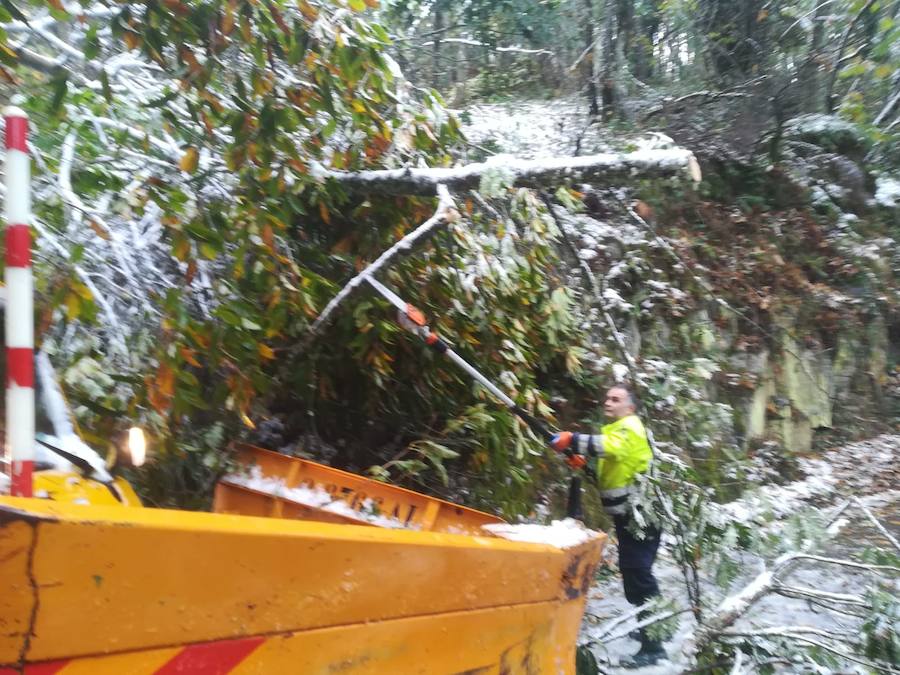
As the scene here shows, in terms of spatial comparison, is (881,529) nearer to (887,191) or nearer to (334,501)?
(334,501)

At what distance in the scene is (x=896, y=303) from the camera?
9531mm

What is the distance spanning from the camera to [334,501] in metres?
3.71

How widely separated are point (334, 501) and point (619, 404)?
1844mm

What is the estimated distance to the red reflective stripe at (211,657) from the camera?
1.42 metres

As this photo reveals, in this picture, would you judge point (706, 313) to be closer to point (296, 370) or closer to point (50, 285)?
point (296, 370)

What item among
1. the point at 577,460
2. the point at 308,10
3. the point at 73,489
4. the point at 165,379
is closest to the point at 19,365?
the point at 73,489

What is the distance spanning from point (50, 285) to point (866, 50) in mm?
10270

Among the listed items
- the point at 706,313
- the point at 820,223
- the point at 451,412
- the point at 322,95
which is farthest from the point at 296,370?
the point at 820,223

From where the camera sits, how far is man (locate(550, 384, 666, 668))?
414 centimetres

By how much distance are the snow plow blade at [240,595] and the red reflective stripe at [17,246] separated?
69 cm

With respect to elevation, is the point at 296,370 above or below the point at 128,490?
above

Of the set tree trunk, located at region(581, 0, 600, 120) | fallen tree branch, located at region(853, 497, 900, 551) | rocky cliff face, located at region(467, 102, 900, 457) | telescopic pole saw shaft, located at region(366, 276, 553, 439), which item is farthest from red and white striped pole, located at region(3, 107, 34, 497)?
tree trunk, located at region(581, 0, 600, 120)

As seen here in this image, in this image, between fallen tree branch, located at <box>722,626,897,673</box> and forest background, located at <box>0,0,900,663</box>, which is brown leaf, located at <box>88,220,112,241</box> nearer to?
forest background, located at <box>0,0,900,663</box>

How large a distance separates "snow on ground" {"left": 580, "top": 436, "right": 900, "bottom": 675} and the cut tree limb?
2.42 metres
